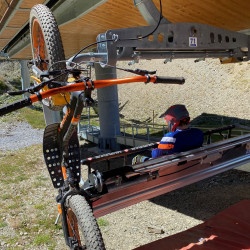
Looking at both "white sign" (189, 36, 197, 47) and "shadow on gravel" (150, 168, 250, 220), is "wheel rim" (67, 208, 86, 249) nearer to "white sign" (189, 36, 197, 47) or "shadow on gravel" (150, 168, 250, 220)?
"shadow on gravel" (150, 168, 250, 220)

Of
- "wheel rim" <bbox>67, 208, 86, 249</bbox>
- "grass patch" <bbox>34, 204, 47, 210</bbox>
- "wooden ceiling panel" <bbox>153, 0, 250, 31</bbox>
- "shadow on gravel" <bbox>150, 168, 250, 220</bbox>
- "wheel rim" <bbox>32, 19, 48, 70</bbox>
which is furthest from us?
"grass patch" <bbox>34, 204, 47, 210</bbox>

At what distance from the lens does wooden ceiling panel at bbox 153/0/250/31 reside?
568 cm

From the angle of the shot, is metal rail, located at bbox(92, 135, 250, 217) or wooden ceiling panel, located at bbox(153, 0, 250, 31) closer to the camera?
metal rail, located at bbox(92, 135, 250, 217)

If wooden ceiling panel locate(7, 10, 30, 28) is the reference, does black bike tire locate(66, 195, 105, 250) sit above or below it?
below

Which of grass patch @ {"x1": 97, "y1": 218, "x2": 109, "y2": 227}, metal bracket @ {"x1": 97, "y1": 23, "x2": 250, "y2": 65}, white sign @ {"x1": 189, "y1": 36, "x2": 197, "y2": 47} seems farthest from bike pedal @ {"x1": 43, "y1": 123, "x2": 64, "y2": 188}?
white sign @ {"x1": 189, "y1": 36, "x2": 197, "y2": 47}

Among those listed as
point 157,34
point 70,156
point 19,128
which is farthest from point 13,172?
point 19,128

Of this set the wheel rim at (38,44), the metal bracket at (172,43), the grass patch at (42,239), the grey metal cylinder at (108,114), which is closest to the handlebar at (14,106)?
the metal bracket at (172,43)

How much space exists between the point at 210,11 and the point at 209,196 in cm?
411

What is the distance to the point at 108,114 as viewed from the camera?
11.8 metres

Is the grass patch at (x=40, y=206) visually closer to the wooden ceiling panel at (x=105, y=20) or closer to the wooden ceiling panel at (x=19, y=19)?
the wooden ceiling panel at (x=105, y=20)

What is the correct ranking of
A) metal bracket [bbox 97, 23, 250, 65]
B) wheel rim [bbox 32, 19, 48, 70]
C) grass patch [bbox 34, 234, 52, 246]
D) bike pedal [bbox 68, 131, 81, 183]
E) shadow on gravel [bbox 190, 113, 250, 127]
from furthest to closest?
1. shadow on gravel [bbox 190, 113, 250, 127]
2. grass patch [bbox 34, 234, 52, 246]
3. wheel rim [bbox 32, 19, 48, 70]
4. metal bracket [bbox 97, 23, 250, 65]
5. bike pedal [bbox 68, 131, 81, 183]

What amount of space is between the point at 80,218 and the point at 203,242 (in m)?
1.99

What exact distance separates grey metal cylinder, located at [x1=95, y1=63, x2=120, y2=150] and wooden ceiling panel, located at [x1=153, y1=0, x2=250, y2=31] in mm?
5260

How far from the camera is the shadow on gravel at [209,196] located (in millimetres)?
5547
